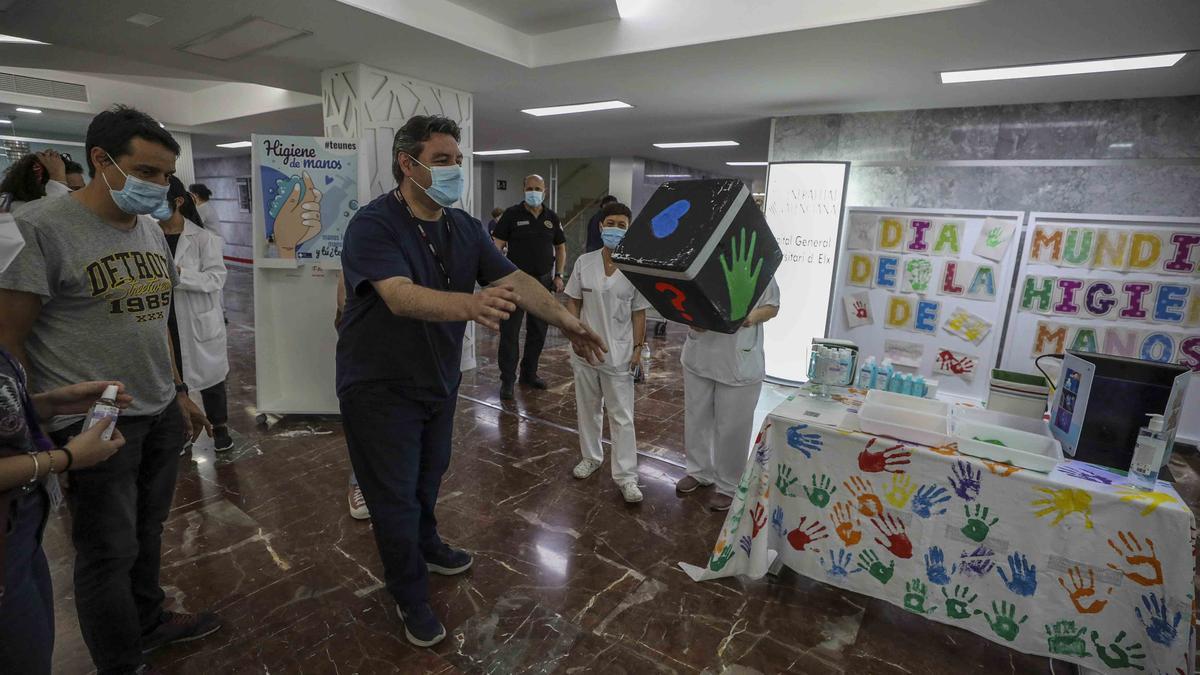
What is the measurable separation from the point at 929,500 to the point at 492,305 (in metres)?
1.56

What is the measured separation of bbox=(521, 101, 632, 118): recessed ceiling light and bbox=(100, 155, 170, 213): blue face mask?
4010 millimetres

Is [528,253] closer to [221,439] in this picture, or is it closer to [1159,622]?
[221,439]

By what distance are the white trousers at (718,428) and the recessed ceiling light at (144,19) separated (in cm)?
348

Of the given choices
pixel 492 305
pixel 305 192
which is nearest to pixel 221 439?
pixel 305 192

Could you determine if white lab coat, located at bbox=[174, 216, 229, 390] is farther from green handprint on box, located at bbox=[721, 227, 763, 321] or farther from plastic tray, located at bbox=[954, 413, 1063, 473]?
plastic tray, located at bbox=[954, 413, 1063, 473]

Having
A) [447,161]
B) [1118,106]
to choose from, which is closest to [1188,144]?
[1118,106]

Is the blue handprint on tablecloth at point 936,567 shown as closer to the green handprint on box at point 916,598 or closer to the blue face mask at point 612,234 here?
the green handprint on box at point 916,598

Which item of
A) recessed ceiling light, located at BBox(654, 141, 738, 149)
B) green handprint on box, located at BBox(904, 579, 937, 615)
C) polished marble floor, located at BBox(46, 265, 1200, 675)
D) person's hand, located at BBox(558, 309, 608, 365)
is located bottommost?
polished marble floor, located at BBox(46, 265, 1200, 675)

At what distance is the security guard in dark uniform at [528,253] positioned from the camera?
4371mm

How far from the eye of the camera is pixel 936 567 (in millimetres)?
1863

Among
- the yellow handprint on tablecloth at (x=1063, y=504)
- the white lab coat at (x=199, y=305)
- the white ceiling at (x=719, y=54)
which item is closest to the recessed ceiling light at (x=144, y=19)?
the white ceiling at (x=719, y=54)

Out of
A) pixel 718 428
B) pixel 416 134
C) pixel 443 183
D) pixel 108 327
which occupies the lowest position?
pixel 718 428

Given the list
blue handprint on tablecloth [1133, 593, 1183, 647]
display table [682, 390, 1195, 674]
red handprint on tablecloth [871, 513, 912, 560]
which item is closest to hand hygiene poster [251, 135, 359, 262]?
display table [682, 390, 1195, 674]

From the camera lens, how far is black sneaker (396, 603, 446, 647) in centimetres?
183
